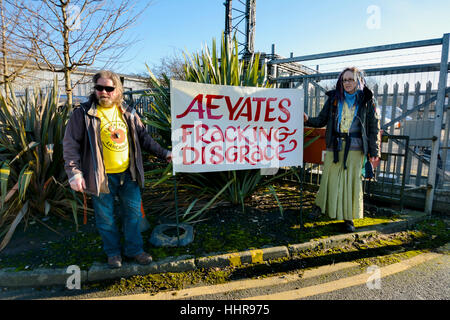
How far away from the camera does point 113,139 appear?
2525 mm

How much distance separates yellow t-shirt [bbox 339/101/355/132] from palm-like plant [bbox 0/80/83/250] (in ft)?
11.0

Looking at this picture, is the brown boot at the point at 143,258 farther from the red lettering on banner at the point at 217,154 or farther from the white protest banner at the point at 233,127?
the red lettering on banner at the point at 217,154

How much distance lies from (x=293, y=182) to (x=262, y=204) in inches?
57.4

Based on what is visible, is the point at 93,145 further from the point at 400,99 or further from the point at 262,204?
the point at 400,99

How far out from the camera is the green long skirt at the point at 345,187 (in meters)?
3.35

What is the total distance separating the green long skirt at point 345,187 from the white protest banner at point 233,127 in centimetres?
46

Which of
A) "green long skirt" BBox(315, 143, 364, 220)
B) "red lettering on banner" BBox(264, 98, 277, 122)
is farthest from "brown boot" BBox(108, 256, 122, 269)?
"green long skirt" BBox(315, 143, 364, 220)

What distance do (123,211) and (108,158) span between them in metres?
0.57

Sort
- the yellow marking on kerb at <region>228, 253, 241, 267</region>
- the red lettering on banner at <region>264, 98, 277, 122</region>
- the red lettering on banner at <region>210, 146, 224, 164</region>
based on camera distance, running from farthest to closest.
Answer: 1. the red lettering on banner at <region>264, 98, 277, 122</region>
2. the red lettering on banner at <region>210, 146, 224, 164</region>
3. the yellow marking on kerb at <region>228, 253, 241, 267</region>

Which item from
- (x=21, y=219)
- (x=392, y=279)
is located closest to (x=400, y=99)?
(x=392, y=279)

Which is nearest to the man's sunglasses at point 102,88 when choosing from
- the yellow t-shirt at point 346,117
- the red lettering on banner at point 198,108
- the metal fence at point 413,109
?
the red lettering on banner at point 198,108

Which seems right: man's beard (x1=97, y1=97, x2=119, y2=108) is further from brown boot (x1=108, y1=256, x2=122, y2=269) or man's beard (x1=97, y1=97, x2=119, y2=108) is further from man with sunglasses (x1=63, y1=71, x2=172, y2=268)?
brown boot (x1=108, y1=256, x2=122, y2=269)

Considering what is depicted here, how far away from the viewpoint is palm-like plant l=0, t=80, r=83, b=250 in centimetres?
321

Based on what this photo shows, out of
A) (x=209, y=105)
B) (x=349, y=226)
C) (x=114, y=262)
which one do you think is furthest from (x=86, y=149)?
(x=349, y=226)
